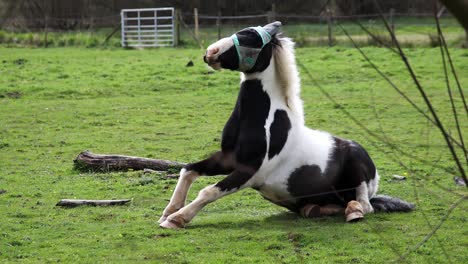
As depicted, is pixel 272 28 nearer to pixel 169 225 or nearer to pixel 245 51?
pixel 245 51

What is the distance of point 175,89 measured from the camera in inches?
802

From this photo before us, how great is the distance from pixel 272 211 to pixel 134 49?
26.4 meters

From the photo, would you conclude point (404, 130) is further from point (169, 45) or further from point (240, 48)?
point (169, 45)

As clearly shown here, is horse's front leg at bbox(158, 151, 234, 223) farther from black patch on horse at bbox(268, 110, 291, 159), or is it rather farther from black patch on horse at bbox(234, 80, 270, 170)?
black patch on horse at bbox(268, 110, 291, 159)

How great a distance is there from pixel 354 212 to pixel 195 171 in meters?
1.38

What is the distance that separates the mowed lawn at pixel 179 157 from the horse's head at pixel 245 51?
105 cm

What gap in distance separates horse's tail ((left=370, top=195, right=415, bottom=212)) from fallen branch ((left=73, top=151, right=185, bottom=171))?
10.1 ft

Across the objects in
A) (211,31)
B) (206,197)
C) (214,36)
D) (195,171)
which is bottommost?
(211,31)

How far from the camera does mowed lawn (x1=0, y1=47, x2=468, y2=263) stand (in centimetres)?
634

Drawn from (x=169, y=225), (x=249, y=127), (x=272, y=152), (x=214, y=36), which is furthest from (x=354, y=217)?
(x=214, y=36)

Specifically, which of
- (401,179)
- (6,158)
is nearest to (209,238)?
(401,179)

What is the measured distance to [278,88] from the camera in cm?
738

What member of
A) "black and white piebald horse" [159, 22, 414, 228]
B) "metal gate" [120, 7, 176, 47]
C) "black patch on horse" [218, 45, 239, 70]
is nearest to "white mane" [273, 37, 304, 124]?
"black and white piebald horse" [159, 22, 414, 228]

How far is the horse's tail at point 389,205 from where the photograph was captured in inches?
303
